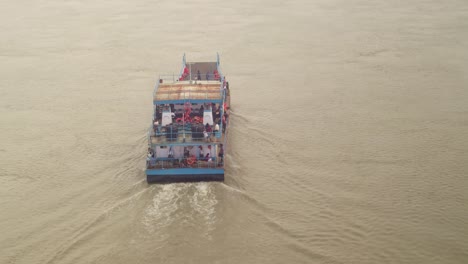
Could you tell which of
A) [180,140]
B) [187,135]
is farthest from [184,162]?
[187,135]

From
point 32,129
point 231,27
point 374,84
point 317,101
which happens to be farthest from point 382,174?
point 231,27

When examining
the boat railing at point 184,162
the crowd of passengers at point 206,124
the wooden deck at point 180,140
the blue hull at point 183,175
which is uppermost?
the crowd of passengers at point 206,124

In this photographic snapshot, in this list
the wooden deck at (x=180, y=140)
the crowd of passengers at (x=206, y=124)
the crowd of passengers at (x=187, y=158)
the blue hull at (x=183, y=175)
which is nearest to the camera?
the blue hull at (x=183, y=175)

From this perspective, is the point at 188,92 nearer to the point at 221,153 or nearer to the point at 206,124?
the point at 206,124

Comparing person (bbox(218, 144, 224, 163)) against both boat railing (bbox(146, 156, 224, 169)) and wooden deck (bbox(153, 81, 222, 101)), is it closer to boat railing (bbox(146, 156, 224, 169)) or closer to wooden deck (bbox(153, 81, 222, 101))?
boat railing (bbox(146, 156, 224, 169))

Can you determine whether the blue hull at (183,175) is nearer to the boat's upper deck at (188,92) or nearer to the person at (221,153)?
the person at (221,153)

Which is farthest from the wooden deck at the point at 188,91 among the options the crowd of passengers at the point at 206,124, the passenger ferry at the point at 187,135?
the crowd of passengers at the point at 206,124
